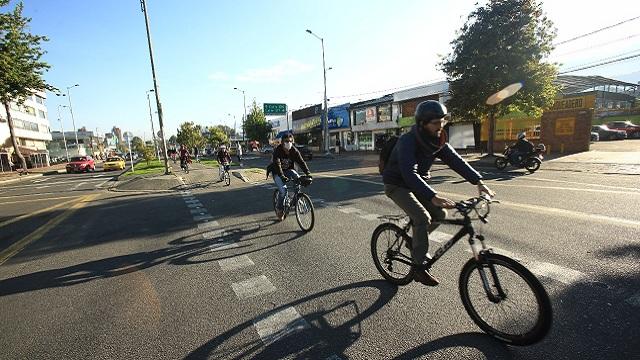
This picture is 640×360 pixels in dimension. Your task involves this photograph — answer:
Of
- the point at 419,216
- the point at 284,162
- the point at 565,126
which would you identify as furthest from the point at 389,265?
the point at 565,126

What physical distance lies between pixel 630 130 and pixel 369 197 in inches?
1272

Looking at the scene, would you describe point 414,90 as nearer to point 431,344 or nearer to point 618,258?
point 618,258

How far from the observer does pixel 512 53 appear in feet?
58.1

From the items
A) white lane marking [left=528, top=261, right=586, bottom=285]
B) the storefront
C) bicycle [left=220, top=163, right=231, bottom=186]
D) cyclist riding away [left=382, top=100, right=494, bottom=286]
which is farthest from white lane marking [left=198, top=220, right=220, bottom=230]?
the storefront

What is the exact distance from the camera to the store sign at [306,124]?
51.3m

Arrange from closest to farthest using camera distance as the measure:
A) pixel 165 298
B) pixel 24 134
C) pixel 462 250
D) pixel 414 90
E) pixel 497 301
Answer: pixel 497 301
pixel 165 298
pixel 462 250
pixel 414 90
pixel 24 134

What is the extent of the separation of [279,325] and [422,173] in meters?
2.20

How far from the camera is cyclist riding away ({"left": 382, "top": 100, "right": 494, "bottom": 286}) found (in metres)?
3.10

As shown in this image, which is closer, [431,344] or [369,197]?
[431,344]

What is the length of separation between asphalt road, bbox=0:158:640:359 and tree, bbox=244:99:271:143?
2225 inches

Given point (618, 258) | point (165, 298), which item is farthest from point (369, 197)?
point (165, 298)

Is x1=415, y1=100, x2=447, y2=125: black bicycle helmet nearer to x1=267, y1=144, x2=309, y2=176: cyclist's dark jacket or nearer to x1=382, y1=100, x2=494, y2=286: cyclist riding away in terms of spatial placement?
x1=382, y1=100, x2=494, y2=286: cyclist riding away

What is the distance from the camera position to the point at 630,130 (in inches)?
1137

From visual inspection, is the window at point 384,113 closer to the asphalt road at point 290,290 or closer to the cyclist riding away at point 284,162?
the asphalt road at point 290,290
